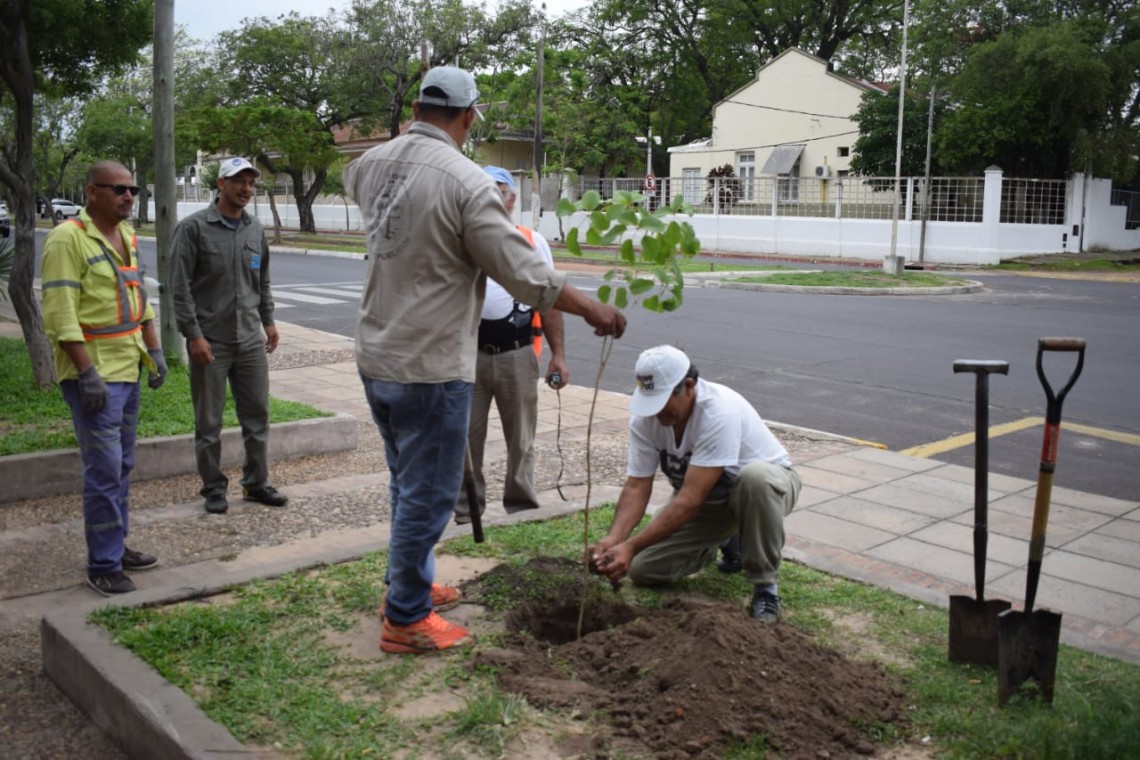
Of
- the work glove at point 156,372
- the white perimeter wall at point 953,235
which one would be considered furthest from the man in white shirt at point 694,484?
the white perimeter wall at point 953,235

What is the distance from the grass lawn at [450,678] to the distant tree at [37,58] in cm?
539

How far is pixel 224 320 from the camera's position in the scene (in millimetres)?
6062

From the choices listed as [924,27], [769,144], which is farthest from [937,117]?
[769,144]

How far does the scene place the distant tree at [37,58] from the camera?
28.9ft

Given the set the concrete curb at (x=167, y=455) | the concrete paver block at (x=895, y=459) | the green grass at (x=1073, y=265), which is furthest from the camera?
the green grass at (x=1073, y=265)

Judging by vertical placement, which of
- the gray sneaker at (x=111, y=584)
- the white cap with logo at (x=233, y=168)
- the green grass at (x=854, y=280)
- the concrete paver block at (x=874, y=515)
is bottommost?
the concrete paver block at (x=874, y=515)

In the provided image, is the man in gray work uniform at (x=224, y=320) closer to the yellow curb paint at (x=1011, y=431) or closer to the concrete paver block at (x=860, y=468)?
the concrete paver block at (x=860, y=468)

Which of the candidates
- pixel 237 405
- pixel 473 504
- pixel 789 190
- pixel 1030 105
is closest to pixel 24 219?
pixel 237 405

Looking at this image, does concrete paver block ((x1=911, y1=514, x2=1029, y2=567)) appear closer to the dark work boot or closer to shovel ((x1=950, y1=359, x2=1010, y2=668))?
the dark work boot

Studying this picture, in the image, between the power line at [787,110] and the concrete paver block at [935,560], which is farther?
the power line at [787,110]

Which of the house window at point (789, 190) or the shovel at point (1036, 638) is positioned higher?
the house window at point (789, 190)

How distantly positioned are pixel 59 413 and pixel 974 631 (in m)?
6.59

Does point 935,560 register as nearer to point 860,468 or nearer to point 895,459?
point 860,468

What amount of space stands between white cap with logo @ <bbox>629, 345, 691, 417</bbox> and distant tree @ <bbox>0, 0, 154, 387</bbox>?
6513 mm
